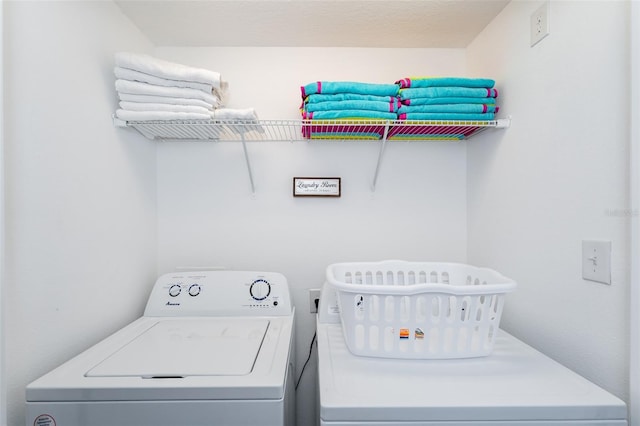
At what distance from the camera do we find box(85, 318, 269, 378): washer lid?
0.99m

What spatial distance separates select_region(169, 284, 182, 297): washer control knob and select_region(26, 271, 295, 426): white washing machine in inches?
7.9

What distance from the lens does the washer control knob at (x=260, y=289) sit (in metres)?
1.58

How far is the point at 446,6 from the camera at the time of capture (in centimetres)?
145

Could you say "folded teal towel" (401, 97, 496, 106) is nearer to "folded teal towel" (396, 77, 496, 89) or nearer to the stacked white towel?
"folded teal towel" (396, 77, 496, 89)

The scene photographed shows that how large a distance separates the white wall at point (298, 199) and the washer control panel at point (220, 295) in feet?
0.69

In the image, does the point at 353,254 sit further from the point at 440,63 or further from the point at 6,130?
the point at 6,130

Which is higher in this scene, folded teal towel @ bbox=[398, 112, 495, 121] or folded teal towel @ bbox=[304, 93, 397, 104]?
folded teal towel @ bbox=[304, 93, 397, 104]

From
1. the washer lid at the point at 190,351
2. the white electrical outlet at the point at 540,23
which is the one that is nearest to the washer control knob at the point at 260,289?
the washer lid at the point at 190,351

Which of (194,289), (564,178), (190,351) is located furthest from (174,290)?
(564,178)

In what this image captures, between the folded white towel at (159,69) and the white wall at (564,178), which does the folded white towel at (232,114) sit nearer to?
the folded white towel at (159,69)

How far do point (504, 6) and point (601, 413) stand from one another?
1.54 meters

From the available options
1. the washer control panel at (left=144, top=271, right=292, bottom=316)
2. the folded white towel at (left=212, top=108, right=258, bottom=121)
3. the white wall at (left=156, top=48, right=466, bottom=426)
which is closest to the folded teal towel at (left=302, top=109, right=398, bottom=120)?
the folded white towel at (left=212, top=108, right=258, bottom=121)

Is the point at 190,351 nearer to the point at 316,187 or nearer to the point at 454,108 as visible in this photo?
the point at 316,187

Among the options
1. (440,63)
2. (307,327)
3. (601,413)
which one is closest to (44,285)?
(307,327)
